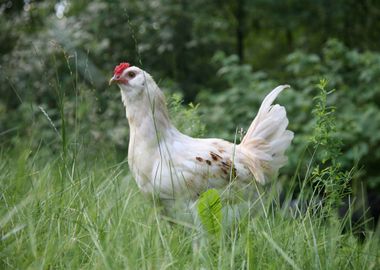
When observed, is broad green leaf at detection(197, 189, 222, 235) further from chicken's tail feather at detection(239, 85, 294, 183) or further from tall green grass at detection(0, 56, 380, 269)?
chicken's tail feather at detection(239, 85, 294, 183)

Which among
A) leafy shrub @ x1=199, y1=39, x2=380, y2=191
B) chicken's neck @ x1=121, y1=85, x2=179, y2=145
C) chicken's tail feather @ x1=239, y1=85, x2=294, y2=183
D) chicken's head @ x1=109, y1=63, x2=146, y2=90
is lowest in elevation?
leafy shrub @ x1=199, y1=39, x2=380, y2=191

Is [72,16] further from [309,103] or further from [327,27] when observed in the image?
[327,27]

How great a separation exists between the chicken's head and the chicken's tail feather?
0.88 metres

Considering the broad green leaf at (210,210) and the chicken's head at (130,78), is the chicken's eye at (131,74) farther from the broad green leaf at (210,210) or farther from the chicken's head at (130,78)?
the broad green leaf at (210,210)

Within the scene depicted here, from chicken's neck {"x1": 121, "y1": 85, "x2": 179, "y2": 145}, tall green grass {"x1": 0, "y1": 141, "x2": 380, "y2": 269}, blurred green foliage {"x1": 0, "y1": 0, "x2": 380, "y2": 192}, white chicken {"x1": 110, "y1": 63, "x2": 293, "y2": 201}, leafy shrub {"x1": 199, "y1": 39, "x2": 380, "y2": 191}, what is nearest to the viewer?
tall green grass {"x1": 0, "y1": 141, "x2": 380, "y2": 269}

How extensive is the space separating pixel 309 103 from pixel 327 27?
3.61m

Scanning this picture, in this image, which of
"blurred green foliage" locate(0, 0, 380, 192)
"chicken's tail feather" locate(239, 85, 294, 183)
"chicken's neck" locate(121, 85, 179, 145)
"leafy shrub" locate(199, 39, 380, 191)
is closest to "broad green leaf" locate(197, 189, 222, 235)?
"chicken's neck" locate(121, 85, 179, 145)

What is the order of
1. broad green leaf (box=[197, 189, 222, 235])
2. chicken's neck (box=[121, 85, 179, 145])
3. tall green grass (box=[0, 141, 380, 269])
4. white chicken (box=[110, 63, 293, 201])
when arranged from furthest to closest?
chicken's neck (box=[121, 85, 179, 145]) < white chicken (box=[110, 63, 293, 201]) < broad green leaf (box=[197, 189, 222, 235]) < tall green grass (box=[0, 141, 380, 269])

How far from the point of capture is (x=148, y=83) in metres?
3.65

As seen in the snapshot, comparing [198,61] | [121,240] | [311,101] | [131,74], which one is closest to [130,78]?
[131,74]

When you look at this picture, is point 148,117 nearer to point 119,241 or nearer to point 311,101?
point 119,241

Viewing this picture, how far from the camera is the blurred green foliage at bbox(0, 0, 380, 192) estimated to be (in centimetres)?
675

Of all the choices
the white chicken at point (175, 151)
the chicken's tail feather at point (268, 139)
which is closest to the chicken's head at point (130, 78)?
the white chicken at point (175, 151)

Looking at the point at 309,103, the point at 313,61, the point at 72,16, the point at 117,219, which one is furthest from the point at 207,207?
→ the point at 72,16
